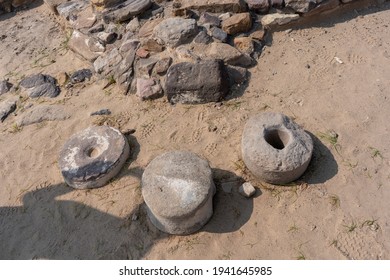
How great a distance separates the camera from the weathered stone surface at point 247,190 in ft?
10.4

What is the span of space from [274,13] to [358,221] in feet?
9.11

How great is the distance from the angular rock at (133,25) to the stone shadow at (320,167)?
110 inches

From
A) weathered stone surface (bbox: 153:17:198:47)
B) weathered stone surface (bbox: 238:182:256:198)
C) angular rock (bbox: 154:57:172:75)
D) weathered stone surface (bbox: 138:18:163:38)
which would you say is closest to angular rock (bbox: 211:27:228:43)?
weathered stone surface (bbox: 153:17:198:47)

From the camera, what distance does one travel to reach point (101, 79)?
4613 mm

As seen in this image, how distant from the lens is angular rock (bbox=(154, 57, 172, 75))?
419cm

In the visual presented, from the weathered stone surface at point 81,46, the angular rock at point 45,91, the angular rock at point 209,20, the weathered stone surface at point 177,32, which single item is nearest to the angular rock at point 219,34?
the angular rock at point 209,20

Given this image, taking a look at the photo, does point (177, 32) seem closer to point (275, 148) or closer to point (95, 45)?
point (95, 45)

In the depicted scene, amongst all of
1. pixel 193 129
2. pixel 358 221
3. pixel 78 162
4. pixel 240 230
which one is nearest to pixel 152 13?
pixel 193 129

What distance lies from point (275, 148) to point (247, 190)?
1.51 feet

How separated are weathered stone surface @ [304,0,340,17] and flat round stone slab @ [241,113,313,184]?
6.29 ft

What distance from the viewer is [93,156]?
3.62m

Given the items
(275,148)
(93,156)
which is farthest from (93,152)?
(275,148)

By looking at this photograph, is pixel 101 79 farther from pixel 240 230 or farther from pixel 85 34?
pixel 240 230

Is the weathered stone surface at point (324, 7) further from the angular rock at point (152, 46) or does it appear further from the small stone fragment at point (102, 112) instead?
the small stone fragment at point (102, 112)
